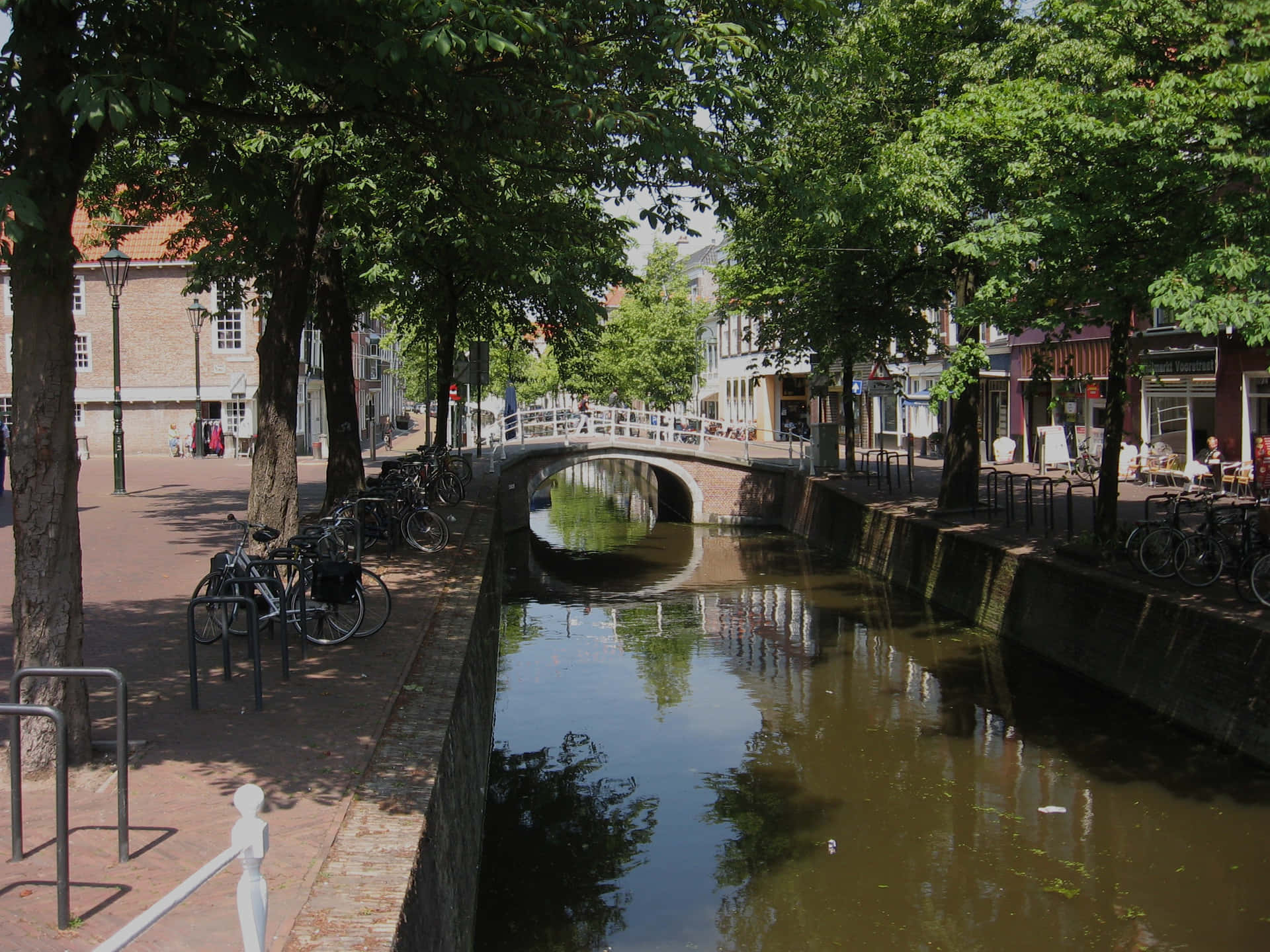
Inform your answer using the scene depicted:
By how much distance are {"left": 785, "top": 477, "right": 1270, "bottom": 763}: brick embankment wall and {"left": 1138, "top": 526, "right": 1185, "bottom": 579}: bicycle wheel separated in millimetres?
468

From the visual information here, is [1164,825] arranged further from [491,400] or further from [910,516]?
[491,400]

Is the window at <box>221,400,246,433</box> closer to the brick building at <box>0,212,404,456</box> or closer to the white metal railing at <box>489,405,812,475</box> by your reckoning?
the brick building at <box>0,212,404,456</box>

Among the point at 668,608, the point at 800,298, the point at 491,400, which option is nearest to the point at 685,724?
the point at 668,608

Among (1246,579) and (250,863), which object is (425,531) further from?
(250,863)

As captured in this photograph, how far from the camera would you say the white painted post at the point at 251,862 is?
12.6 feet

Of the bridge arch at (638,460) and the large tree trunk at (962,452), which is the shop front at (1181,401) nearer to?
the large tree trunk at (962,452)

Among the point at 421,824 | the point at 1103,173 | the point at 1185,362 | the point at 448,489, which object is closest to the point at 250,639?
the point at 421,824

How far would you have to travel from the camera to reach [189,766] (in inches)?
275

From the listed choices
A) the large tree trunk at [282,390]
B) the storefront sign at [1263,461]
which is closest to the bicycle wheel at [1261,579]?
the storefront sign at [1263,461]

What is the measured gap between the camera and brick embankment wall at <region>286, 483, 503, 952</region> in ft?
16.5

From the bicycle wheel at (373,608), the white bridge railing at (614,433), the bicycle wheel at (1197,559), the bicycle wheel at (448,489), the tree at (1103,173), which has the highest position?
the tree at (1103,173)

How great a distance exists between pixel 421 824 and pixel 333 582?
14.5 ft

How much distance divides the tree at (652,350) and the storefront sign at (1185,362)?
95.3 feet

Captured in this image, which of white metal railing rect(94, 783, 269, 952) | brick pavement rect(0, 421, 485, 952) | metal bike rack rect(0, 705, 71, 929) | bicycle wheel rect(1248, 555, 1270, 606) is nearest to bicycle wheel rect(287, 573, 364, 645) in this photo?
brick pavement rect(0, 421, 485, 952)
